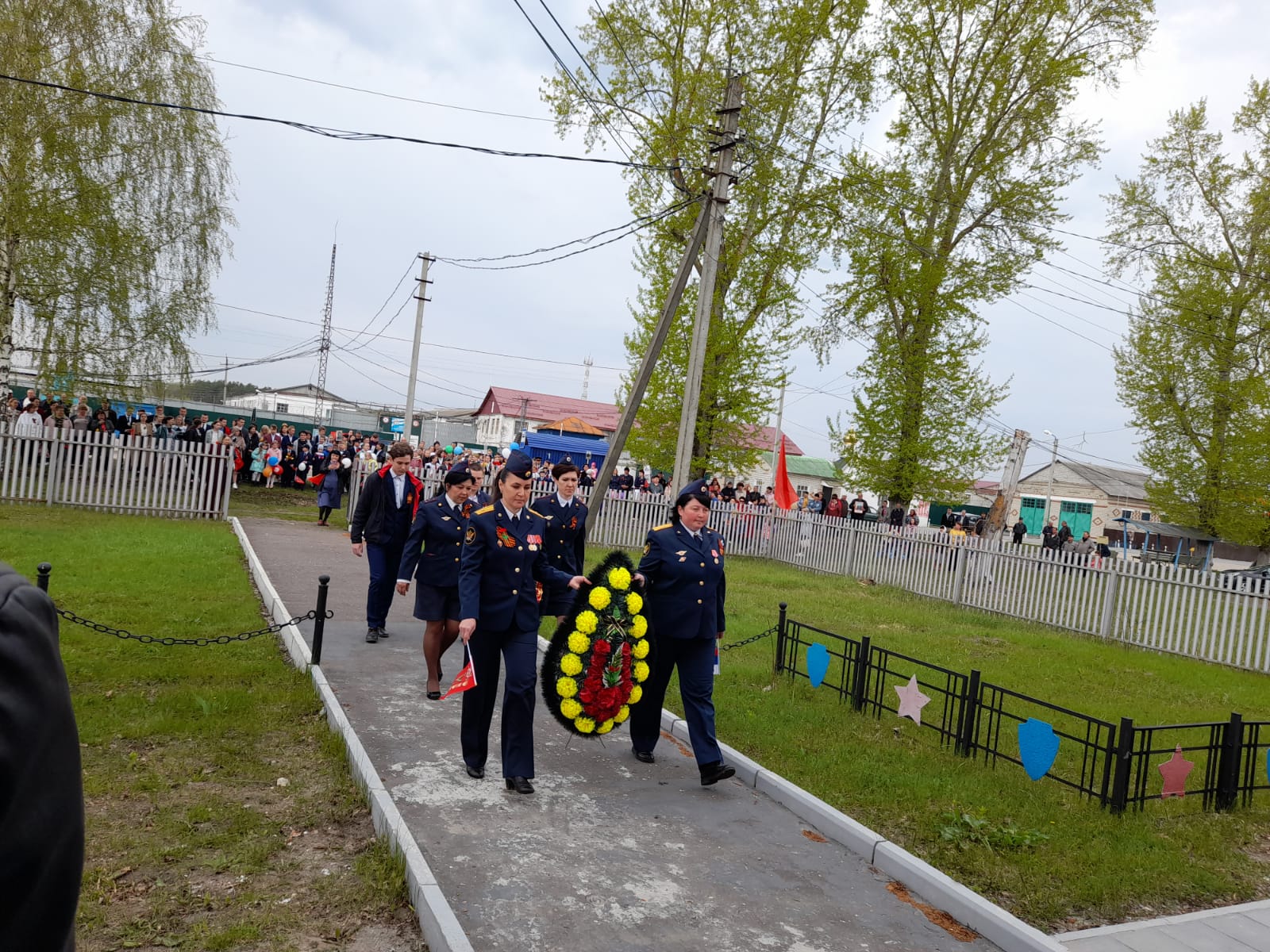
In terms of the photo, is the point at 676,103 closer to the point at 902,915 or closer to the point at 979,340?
the point at 979,340

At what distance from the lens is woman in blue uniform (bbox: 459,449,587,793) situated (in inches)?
243

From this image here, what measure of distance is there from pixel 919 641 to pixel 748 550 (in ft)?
35.4

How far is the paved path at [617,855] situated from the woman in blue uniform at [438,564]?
519mm

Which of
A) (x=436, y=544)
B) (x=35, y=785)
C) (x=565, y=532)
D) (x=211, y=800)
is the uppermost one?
(x=35, y=785)

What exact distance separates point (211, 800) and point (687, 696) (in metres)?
3.12

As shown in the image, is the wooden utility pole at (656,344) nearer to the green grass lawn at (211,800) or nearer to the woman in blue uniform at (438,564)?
the woman in blue uniform at (438,564)

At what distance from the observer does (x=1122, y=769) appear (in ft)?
21.5

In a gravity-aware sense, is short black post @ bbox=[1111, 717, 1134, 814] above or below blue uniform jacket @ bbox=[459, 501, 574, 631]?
below

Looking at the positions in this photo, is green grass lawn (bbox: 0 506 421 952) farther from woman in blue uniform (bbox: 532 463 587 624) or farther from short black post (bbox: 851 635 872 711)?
short black post (bbox: 851 635 872 711)

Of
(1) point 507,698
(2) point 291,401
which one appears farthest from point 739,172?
(2) point 291,401

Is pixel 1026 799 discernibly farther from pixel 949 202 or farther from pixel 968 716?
pixel 949 202

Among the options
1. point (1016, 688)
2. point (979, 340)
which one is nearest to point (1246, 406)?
point (979, 340)

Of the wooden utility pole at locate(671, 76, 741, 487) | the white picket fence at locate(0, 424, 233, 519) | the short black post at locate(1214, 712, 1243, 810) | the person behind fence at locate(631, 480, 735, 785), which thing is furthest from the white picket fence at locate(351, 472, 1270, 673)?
the short black post at locate(1214, 712, 1243, 810)

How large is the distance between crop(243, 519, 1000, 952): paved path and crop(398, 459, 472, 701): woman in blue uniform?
0.52 m
